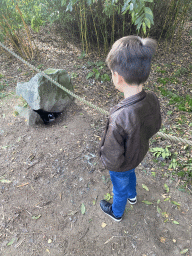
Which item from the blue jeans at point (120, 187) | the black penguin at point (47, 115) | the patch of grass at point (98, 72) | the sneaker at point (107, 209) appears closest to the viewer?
the blue jeans at point (120, 187)

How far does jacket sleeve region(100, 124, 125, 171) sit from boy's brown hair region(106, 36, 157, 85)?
0.37m

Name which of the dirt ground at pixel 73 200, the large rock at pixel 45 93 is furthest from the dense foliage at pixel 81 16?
the dirt ground at pixel 73 200

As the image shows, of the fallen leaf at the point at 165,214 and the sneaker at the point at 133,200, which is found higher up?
the sneaker at the point at 133,200

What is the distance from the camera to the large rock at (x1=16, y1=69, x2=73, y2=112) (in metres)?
3.18

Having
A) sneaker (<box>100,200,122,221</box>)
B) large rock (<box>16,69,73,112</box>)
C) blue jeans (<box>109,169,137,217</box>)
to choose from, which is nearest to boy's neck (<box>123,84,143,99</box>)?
blue jeans (<box>109,169,137,217</box>)

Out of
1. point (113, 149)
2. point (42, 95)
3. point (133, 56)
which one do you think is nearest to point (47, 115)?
point (42, 95)

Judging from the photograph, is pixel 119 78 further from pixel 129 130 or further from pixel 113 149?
pixel 113 149

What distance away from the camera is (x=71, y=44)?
17.9ft

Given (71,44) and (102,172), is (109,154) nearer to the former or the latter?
(102,172)

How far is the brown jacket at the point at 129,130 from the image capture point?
1.12 meters

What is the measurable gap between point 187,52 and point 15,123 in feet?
18.1

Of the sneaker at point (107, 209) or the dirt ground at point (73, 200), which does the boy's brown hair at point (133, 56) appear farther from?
the dirt ground at point (73, 200)

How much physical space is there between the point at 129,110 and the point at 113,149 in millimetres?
323

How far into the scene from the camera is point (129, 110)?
1.11 m
